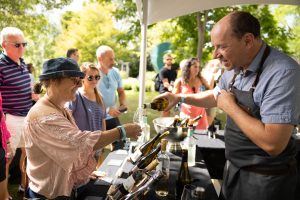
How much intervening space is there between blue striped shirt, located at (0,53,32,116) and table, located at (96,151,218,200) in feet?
5.86

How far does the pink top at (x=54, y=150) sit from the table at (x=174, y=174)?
29cm

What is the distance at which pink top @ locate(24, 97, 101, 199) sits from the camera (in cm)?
157

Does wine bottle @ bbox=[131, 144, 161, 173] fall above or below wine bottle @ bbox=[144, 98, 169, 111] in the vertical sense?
below

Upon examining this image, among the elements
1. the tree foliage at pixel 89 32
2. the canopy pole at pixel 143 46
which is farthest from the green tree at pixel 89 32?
the canopy pole at pixel 143 46

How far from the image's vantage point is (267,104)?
4.61 feet

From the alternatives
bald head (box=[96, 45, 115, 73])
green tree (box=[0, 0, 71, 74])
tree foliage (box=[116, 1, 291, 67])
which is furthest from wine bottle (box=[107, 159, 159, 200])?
green tree (box=[0, 0, 71, 74])

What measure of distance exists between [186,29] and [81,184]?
9.31 meters

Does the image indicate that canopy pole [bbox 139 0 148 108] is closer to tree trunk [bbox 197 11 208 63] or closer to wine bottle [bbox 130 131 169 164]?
wine bottle [bbox 130 131 169 164]

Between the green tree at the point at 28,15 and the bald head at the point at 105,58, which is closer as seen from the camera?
the bald head at the point at 105,58

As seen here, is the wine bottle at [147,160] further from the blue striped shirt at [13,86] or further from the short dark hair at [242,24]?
the blue striped shirt at [13,86]

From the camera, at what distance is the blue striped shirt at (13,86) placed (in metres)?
3.41

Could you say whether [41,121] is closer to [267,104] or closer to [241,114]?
[241,114]

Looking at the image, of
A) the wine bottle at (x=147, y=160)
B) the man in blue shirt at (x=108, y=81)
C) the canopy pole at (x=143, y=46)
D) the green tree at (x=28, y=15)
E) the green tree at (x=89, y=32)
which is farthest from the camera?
the green tree at (x=89, y=32)

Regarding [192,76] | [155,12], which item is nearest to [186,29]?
[192,76]
